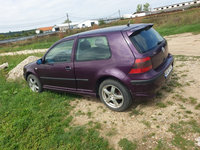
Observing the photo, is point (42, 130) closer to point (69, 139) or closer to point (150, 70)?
point (69, 139)

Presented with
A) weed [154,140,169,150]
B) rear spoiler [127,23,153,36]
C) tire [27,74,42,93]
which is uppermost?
rear spoiler [127,23,153,36]

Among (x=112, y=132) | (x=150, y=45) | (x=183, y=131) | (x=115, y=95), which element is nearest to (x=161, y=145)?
(x=183, y=131)

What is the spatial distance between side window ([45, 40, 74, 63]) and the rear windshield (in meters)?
1.59

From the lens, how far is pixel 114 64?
10.1ft

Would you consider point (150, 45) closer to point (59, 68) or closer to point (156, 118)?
point (156, 118)

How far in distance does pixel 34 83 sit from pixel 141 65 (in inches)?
144

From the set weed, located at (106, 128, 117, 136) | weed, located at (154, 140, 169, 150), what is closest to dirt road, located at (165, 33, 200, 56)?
weed, located at (154, 140, 169, 150)

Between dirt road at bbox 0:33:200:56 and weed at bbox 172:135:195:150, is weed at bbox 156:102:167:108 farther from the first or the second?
dirt road at bbox 0:33:200:56

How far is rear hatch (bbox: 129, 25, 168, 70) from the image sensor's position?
2.97 meters

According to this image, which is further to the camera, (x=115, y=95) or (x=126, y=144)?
(x=115, y=95)

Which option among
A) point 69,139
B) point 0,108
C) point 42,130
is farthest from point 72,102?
point 0,108

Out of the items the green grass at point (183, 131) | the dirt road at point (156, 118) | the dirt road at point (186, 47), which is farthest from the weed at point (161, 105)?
the dirt road at point (186, 47)

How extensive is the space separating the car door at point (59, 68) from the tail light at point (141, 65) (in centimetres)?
155

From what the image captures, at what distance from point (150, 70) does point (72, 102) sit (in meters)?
2.27
